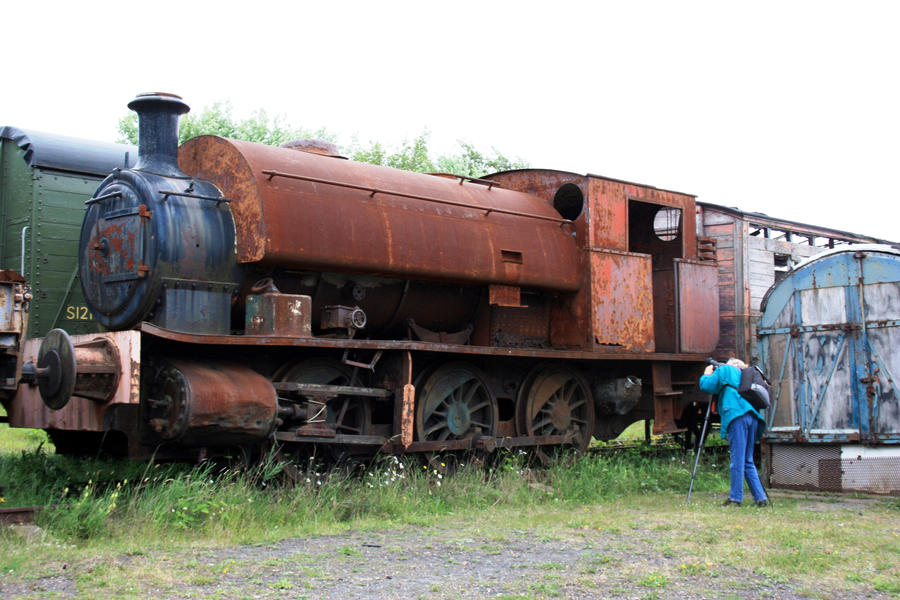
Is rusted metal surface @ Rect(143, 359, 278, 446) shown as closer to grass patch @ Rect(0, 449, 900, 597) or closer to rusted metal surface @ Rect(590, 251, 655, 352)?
grass patch @ Rect(0, 449, 900, 597)

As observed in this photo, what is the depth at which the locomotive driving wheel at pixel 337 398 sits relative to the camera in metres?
8.09

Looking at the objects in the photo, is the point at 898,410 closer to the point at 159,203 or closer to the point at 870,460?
the point at 870,460

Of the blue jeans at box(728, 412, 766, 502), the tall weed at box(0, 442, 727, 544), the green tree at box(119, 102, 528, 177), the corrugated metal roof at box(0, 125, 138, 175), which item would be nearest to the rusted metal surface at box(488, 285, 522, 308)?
the tall weed at box(0, 442, 727, 544)

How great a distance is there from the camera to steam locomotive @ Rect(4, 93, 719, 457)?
7.30 metres

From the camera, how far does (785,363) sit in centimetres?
967

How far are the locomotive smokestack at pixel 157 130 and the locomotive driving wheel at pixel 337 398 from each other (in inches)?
76.9

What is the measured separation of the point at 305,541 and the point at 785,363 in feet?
18.7

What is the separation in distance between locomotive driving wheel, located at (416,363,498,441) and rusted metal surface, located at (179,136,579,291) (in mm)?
981

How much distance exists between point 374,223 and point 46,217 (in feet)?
10.5

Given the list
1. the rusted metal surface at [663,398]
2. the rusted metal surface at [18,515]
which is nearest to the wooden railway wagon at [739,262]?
the rusted metal surface at [663,398]

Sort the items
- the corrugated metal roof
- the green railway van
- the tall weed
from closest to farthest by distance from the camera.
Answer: the tall weed
the green railway van
the corrugated metal roof

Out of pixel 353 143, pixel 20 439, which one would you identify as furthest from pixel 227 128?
pixel 20 439

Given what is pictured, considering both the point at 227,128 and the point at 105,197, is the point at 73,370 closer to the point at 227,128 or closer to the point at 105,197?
the point at 105,197

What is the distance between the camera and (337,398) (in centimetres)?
849
